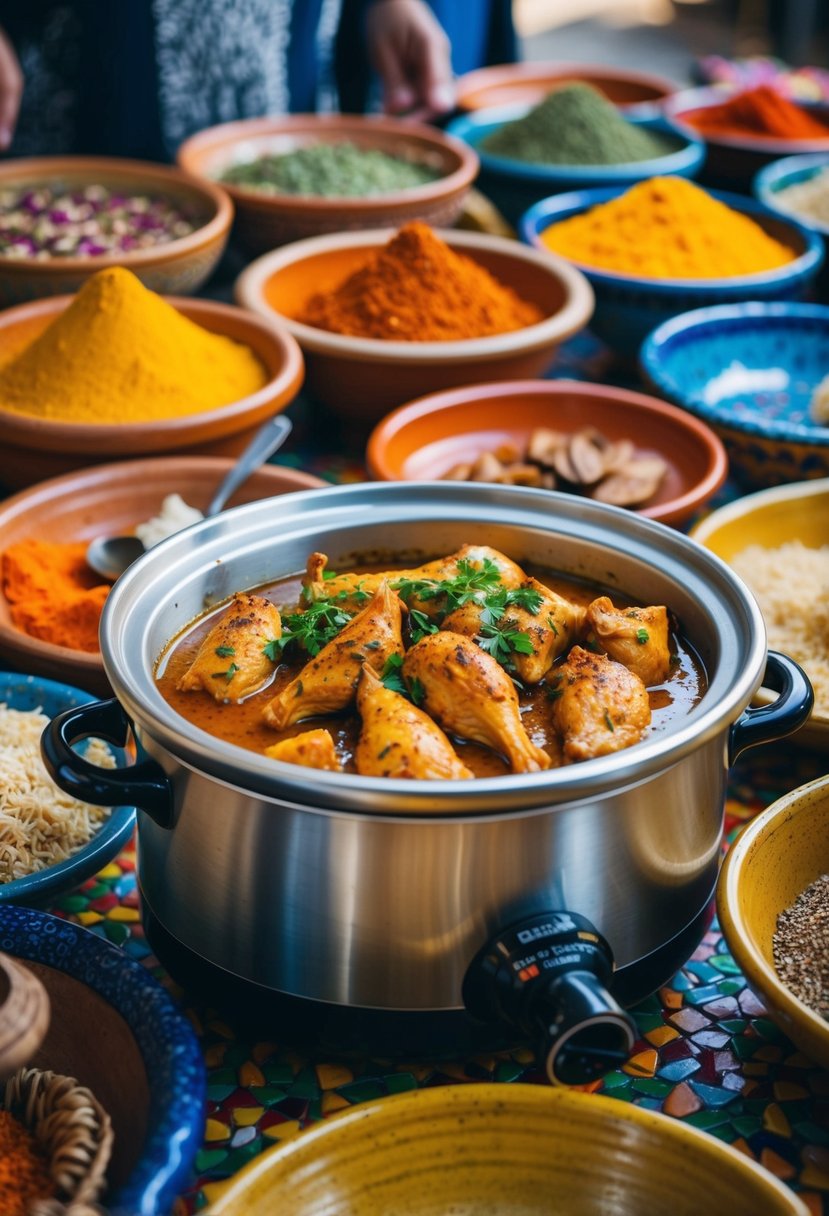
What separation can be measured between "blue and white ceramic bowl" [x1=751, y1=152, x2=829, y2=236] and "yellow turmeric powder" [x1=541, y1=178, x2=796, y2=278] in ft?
0.78

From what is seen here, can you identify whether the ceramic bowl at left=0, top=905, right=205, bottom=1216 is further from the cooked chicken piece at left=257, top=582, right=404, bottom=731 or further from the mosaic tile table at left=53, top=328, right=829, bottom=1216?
the cooked chicken piece at left=257, top=582, right=404, bottom=731

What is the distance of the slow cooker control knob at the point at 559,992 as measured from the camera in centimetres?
101

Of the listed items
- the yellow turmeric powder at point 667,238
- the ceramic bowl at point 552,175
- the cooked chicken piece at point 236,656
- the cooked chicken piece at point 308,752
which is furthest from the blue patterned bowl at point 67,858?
the ceramic bowl at point 552,175

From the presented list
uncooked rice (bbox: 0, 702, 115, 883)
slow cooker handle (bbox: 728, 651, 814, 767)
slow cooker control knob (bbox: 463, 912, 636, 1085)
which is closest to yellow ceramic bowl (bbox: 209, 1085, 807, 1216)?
slow cooker control knob (bbox: 463, 912, 636, 1085)

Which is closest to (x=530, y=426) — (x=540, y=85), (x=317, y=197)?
(x=317, y=197)

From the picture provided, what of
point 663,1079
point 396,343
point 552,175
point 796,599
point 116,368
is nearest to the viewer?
point 663,1079

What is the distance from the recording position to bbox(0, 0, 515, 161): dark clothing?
324 cm

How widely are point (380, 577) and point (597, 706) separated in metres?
0.37

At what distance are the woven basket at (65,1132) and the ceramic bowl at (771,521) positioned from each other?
50.2 inches

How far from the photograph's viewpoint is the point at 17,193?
3.03 meters

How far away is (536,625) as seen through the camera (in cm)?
137

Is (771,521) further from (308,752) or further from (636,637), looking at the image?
(308,752)

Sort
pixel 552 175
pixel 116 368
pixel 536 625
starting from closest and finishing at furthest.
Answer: pixel 536 625, pixel 116 368, pixel 552 175

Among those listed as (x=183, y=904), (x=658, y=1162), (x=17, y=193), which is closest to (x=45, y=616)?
(x=183, y=904)
